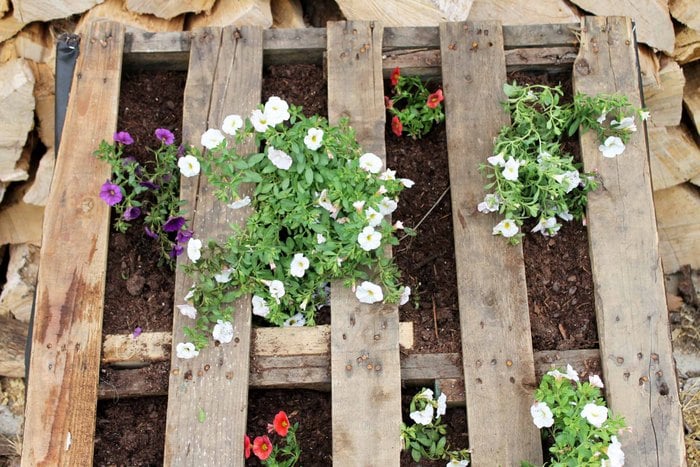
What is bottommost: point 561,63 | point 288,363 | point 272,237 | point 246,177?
point 288,363

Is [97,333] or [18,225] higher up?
[18,225]

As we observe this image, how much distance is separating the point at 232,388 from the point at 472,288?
76 cm

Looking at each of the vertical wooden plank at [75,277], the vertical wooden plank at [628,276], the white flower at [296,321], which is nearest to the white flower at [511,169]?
the vertical wooden plank at [628,276]

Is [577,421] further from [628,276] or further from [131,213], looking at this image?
[131,213]

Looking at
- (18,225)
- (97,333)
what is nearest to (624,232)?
(97,333)

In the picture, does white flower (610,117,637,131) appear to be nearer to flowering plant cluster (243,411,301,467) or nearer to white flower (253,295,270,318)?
white flower (253,295,270,318)

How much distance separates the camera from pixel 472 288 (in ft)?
7.68

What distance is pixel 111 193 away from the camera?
2.39m

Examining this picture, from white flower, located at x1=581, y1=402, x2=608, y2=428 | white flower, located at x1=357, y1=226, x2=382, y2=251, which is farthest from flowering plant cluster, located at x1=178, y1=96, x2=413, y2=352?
white flower, located at x1=581, y1=402, x2=608, y2=428

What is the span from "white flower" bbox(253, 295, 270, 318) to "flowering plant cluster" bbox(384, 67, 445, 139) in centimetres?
71

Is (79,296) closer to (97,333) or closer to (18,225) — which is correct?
(97,333)

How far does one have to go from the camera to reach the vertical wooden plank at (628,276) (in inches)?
88.3

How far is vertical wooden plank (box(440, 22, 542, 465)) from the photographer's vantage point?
2248 mm

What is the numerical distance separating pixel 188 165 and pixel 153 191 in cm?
18
